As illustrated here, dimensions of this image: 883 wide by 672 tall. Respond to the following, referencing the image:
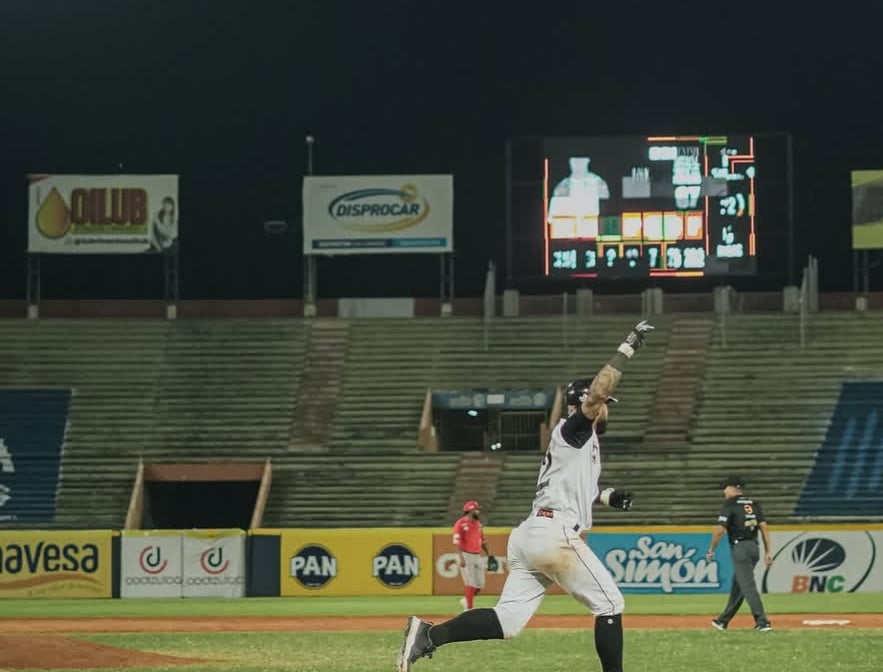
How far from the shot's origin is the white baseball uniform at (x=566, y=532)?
11.2 meters

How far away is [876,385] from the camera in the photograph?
39.5 m

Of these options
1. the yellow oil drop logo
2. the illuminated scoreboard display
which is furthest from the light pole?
the illuminated scoreboard display

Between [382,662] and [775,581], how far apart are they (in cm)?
1581

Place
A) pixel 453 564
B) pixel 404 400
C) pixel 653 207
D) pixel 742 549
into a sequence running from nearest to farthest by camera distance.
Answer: pixel 742 549, pixel 453 564, pixel 653 207, pixel 404 400

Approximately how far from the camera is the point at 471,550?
25.7 metres

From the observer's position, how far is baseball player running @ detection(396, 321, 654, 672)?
11156 millimetres

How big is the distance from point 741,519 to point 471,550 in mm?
6594

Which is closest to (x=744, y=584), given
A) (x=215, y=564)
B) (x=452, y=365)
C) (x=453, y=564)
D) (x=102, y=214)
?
(x=453, y=564)

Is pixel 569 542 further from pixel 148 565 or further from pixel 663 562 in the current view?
pixel 148 565

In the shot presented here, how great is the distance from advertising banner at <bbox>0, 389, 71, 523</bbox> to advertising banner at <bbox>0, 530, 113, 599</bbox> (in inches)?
223

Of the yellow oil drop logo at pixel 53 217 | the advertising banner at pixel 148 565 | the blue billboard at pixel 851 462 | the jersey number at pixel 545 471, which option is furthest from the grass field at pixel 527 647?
the yellow oil drop logo at pixel 53 217

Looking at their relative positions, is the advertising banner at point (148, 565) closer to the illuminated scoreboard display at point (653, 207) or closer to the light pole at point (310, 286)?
the illuminated scoreboard display at point (653, 207)

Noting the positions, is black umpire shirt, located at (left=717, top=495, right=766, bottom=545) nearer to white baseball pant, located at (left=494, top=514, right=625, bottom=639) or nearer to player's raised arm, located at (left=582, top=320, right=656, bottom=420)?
white baseball pant, located at (left=494, top=514, right=625, bottom=639)

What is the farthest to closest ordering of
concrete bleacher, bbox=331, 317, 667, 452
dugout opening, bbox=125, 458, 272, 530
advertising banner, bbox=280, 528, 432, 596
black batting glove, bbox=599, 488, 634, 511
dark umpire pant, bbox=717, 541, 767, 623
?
concrete bleacher, bbox=331, 317, 667, 452 → dugout opening, bbox=125, 458, 272, 530 → advertising banner, bbox=280, 528, 432, 596 → dark umpire pant, bbox=717, 541, 767, 623 → black batting glove, bbox=599, 488, 634, 511
